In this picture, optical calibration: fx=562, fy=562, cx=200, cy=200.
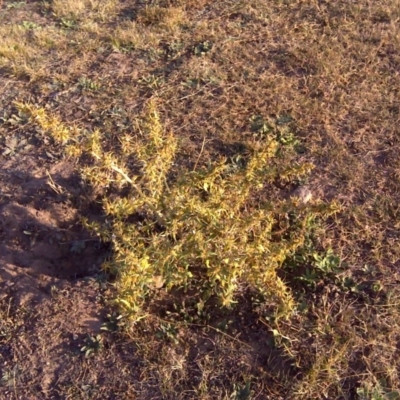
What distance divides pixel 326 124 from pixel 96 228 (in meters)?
1.83

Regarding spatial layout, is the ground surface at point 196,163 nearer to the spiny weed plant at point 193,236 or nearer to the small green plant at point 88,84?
the small green plant at point 88,84

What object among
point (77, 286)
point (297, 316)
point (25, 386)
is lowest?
point (25, 386)

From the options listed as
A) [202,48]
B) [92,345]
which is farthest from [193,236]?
[202,48]

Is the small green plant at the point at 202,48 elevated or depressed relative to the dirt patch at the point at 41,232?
elevated

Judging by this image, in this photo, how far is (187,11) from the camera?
5027 mm

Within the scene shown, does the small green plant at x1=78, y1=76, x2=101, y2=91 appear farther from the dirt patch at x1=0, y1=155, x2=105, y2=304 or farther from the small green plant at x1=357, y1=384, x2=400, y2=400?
the small green plant at x1=357, y1=384, x2=400, y2=400

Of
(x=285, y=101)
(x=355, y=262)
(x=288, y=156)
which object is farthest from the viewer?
(x=285, y=101)

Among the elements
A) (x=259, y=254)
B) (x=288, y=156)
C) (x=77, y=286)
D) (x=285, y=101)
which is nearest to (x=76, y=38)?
(x=285, y=101)

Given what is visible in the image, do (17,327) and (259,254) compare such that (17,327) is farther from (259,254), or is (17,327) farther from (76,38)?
(76,38)

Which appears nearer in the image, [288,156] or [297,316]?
[297,316]

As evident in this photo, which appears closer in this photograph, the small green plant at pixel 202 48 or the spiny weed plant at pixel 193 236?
the spiny weed plant at pixel 193 236

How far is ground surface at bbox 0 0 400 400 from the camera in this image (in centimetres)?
263

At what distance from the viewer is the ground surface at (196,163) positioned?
8.63 feet

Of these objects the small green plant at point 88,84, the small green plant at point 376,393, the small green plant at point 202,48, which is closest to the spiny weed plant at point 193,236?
the small green plant at point 376,393
